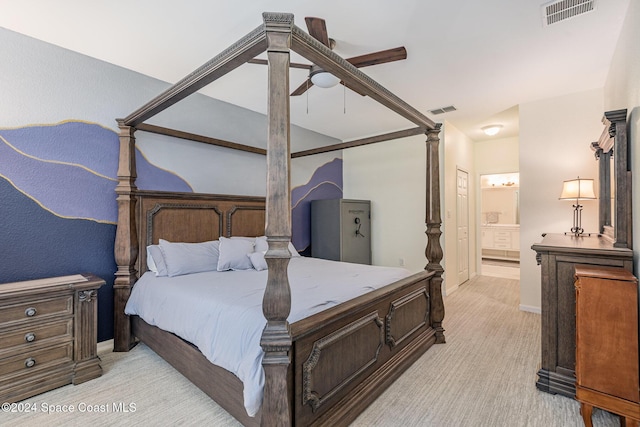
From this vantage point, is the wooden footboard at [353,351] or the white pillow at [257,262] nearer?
the wooden footboard at [353,351]

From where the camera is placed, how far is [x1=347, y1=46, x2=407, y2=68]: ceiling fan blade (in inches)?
89.3

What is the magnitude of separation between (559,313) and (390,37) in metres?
2.45

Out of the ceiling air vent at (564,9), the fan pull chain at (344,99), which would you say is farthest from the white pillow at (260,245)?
the ceiling air vent at (564,9)

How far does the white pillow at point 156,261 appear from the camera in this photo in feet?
9.12

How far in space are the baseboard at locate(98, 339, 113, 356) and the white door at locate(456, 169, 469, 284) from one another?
5.01m

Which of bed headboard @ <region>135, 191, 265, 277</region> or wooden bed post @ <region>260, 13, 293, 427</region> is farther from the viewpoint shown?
bed headboard @ <region>135, 191, 265, 277</region>

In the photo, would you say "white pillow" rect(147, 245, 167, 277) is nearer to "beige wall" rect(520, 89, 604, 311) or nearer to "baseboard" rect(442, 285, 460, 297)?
"baseboard" rect(442, 285, 460, 297)

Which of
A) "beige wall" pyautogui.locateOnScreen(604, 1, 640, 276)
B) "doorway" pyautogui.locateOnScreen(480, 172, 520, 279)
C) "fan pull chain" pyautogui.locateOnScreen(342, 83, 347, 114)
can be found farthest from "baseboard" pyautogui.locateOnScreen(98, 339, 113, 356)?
"doorway" pyautogui.locateOnScreen(480, 172, 520, 279)

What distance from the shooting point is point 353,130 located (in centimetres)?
517

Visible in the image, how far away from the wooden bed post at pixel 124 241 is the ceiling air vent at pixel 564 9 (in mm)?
3544

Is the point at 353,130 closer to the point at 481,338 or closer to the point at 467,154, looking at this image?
the point at 467,154

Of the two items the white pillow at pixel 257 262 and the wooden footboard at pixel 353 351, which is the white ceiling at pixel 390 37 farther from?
the wooden footboard at pixel 353 351

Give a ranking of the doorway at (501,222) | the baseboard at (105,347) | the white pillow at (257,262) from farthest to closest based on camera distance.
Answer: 1. the doorway at (501,222)
2. the white pillow at (257,262)
3. the baseboard at (105,347)

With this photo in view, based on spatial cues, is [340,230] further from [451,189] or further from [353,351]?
[353,351]
